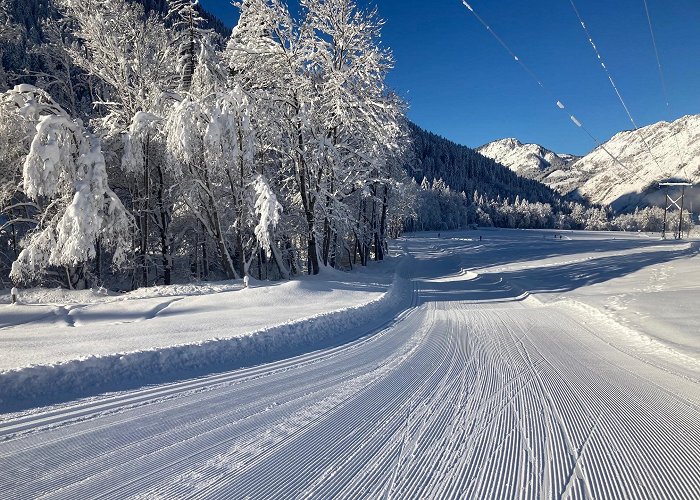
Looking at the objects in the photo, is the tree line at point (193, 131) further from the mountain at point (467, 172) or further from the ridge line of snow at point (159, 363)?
the mountain at point (467, 172)

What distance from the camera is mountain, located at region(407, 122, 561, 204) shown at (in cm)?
15462

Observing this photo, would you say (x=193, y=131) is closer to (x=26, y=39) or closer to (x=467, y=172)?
(x=26, y=39)

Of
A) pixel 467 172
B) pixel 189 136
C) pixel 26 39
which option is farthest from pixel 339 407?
pixel 467 172

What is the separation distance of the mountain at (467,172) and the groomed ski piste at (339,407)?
14327cm

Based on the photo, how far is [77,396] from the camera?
5.24 meters

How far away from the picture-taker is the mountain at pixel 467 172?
507 ft

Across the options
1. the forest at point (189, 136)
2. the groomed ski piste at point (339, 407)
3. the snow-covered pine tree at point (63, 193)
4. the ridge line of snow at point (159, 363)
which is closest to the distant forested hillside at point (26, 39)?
the forest at point (189, 136)

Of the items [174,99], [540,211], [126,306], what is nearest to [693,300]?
[126,306]

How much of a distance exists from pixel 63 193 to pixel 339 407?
15.5 m

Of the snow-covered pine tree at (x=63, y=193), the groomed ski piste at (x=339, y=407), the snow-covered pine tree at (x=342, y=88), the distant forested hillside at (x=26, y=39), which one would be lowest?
the groomed ski piste at (x=339, y=407)

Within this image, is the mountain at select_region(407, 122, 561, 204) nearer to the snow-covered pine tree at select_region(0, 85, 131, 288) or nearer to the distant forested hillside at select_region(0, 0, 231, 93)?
the distant forested hillside at select_region(0, 0, 231, 93)

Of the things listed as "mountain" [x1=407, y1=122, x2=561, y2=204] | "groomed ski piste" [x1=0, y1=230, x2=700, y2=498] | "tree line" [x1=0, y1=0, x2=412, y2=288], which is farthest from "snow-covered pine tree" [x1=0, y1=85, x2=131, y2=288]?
"mountain" [x1=407, y1=122, x2=561, y2=204]

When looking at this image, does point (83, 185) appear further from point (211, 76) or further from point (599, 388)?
point (599, 388)

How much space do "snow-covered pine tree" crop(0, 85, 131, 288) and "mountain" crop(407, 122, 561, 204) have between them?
5473 inches
